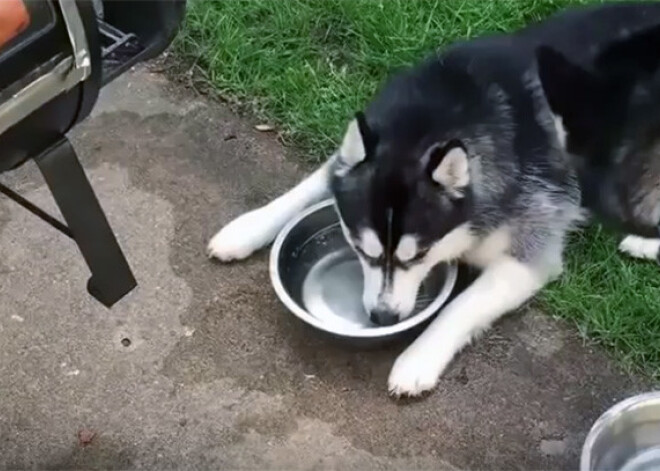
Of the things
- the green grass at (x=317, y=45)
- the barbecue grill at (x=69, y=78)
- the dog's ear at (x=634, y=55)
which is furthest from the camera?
the green grass at (x=317, y=45)

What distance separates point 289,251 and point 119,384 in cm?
54

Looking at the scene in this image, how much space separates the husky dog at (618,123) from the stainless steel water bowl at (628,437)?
0.60 m

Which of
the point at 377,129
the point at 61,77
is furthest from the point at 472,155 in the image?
the point at 61,77

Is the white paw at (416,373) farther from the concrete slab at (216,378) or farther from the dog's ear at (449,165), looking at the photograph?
the dog's ear at (449,165)

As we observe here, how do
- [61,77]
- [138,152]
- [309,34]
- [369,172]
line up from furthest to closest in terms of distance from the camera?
[309,34] < [138,152] < [369,172] < [61,77]

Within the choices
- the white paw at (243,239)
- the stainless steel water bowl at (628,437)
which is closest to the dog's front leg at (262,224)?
the white paw at (243,239)

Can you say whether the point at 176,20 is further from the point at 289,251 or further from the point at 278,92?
the point at 278,92

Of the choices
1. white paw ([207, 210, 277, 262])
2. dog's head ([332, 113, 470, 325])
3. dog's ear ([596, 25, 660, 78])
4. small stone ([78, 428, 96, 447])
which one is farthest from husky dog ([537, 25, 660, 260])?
small stone ([78, 428, 96, 447])

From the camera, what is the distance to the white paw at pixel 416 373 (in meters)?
2.67

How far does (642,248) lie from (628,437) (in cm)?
64

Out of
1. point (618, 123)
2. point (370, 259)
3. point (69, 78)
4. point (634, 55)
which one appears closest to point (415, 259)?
point (370, 259)

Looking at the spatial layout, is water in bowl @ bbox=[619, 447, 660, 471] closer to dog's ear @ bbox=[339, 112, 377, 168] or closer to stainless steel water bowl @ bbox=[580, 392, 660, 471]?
stainless steel water bowl @ bbox=[580, 392, 660, 471]

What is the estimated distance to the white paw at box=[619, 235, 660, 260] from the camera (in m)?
2.94

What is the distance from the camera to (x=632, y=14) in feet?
9.38
